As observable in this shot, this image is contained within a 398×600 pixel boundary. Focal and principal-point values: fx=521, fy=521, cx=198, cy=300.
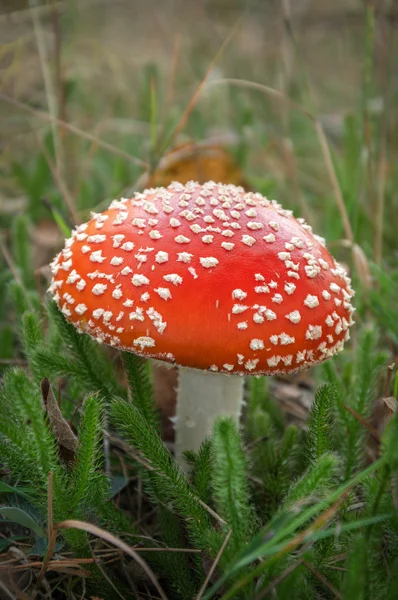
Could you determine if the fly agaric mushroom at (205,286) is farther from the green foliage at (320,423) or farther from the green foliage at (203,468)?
the green foliage at (203,468)

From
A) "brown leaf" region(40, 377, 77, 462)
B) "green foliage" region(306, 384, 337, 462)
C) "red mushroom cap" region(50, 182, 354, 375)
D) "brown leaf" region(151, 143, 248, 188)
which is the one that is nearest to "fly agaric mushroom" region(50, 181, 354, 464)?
"red mushroom cap" region(50, 182, 354, 375)

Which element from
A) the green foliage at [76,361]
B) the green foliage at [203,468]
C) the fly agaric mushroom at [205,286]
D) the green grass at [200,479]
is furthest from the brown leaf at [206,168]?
the green foliage at [203,468]

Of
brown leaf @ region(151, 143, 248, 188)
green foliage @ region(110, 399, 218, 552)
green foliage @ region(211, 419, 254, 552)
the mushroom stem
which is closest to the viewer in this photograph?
green foliage @ region(211, 419, 254, 552)

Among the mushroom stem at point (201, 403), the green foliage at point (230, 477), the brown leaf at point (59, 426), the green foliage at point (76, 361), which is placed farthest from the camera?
A: the mushroom stem at point (201, 403)

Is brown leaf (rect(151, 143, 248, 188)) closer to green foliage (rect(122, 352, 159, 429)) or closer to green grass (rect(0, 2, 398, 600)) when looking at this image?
green grass (rect(0, 2, 398, 600))

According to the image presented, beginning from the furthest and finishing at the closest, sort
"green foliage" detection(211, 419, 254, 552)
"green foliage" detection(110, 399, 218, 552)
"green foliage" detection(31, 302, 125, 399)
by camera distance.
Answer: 1. "green foliage" detection(31, 302, 125, 399)
2. "green foliage" detection(110, 399, 218, 552)
3. "green foliage" detection(211, 419, 254, 552)

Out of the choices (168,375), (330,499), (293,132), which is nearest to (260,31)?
(293,132)

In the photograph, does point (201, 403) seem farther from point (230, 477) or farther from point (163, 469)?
point (230, 477)
